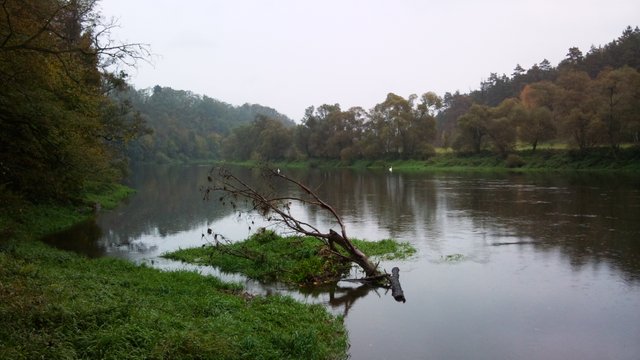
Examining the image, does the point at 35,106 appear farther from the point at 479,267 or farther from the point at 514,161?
the point at 514,161

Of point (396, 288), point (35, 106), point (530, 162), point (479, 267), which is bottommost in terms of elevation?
point (479, 267)

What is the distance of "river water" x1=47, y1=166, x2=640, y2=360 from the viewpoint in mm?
11586

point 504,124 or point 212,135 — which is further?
point 212,135

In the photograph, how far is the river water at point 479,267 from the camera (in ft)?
38.0

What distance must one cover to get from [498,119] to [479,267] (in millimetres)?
65794

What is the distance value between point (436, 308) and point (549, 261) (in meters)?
7.10

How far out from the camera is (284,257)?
18922mm

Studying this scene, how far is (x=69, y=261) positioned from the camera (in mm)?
16531

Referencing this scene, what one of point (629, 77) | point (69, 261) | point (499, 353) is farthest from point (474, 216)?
point (629, 77)

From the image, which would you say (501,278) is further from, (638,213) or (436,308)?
(638,213)

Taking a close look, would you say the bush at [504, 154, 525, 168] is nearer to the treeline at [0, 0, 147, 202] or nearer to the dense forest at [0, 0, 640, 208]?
the dense forest at [0, 0, 640, 208]

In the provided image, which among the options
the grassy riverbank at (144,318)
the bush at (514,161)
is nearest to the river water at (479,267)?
the grassy riverbank at (144,318)

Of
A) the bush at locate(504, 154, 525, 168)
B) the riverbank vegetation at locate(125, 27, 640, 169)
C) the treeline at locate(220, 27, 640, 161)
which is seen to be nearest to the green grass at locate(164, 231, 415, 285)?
the riverbank vegetation at locate(125, 27, 640, 169)

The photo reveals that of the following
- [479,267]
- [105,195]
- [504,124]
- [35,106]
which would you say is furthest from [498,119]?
[35,106]
